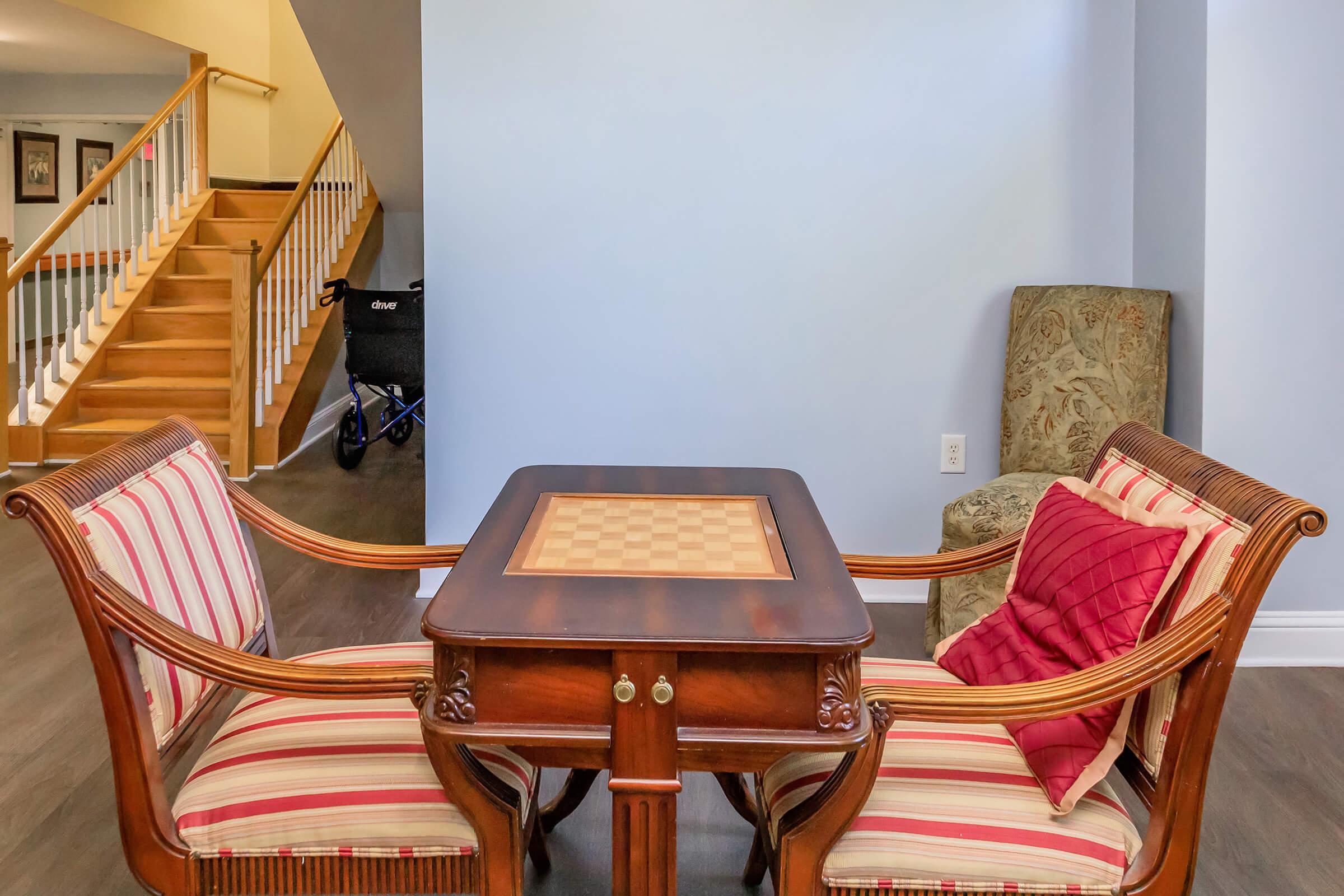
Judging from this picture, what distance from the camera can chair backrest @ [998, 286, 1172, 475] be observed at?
10.5 feet

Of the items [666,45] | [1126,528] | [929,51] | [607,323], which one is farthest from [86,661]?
[929,51]

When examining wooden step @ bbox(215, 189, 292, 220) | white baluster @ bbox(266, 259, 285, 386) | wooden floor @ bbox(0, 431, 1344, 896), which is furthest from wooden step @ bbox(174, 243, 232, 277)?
wooden floor @ bbox(0, 431, 1344, 896)

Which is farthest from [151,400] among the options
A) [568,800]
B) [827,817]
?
[827,817]

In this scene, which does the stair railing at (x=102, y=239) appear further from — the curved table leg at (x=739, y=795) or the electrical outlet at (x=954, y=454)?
the curved table leg at (x=739, y=795)

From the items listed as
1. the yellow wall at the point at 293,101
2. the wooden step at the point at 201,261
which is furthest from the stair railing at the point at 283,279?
the yellow wall at the point at 293,101

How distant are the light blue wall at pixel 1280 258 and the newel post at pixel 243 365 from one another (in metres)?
4.51

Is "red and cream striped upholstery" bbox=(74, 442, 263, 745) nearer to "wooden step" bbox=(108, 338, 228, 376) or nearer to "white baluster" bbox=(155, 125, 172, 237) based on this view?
"wooden step" bbox=(108, 338, 228, 376)

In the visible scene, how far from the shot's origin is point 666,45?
11.2ft

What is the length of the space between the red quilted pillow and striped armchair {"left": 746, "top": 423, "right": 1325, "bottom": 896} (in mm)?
33

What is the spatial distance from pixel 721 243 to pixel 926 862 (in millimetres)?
2486

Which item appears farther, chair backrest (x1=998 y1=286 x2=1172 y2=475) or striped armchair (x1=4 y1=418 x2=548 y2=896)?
chair backrest (x1=998 y1=286 x2=1172 y2=475)

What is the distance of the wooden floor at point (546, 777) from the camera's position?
6.62ft

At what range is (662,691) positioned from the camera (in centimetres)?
124

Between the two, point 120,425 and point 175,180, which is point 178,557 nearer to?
point 120,425
